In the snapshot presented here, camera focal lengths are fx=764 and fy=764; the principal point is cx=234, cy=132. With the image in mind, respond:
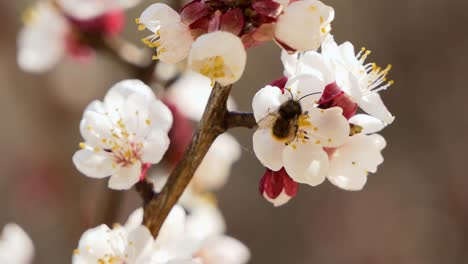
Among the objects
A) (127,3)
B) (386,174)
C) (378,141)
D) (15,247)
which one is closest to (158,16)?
(378,141)

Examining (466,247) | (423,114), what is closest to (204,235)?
(466,247)

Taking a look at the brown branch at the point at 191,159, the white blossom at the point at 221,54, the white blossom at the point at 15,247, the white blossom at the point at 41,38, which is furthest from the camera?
the white blossom at the point at 41,38

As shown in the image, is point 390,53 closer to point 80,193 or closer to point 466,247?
point 466,247

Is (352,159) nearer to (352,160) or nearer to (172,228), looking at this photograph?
(352,160)

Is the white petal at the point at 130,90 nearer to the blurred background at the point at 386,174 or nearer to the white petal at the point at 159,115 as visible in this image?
the white petal at the point at 159,115

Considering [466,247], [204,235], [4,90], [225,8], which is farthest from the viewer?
[4,90]

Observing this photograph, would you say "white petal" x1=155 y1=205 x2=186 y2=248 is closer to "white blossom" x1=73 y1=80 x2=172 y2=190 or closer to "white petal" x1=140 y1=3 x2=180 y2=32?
"white blossom" x1=73 y1=80 x2=172 y2=190

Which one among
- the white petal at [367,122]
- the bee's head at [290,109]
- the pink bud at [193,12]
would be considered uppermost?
the pink bud at [193,12]

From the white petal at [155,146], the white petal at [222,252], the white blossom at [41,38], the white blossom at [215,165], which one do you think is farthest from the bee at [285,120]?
the white blossom at [41,38]
